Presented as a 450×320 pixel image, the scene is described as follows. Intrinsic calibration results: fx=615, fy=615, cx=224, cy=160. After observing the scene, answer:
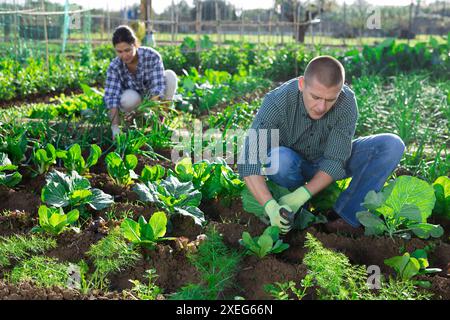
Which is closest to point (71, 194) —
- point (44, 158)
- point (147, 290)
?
point (44, 158)

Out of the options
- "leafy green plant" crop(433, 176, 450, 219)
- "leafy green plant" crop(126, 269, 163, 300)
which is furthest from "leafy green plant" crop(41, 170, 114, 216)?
"leafy green plant" crop(433, 176, 450, 219)

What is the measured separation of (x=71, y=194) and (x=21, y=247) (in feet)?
1.39

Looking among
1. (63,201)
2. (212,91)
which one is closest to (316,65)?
(63,201)

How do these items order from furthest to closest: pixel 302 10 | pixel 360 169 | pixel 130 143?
pixel 302 10, pixel 130 143, pixel 360 169

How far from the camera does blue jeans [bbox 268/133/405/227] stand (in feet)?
9.95

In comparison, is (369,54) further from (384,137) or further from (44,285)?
(44,285)

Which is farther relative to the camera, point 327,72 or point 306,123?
point 306,123

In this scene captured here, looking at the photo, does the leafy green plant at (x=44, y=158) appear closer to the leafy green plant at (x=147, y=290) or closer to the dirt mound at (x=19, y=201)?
the dirt mound at (x=19, y=201)

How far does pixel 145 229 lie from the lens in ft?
8.55

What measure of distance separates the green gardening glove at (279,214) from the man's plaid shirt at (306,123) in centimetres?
19

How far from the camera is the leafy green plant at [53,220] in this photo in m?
2.73

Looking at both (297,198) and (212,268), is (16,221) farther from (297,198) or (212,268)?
(297,198)

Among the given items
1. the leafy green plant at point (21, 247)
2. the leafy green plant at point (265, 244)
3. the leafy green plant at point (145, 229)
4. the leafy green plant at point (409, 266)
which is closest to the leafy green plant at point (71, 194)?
the leafy green plant at point (21, 247)
